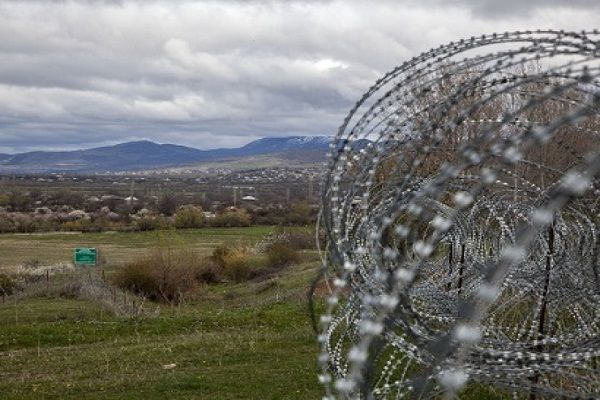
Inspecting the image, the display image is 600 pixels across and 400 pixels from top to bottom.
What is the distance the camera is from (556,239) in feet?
27.1

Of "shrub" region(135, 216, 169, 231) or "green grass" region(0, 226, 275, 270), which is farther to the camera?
"shrub" region(135, 216, 169, 231)

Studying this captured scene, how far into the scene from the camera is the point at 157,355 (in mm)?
13711

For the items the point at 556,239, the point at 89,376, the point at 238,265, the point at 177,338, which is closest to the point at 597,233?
the point at 556,239

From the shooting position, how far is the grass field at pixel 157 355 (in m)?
11.1

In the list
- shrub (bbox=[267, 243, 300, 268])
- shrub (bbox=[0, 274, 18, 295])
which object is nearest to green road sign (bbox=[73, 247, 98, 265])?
shrub (bbox=[0, 274, 18, 295])

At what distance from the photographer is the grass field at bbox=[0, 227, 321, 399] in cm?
1111

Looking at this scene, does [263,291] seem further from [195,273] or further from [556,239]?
[556,239]

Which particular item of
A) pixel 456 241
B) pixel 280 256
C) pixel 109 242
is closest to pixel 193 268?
pixel 280 256

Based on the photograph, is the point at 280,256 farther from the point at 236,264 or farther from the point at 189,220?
the point at 189,220

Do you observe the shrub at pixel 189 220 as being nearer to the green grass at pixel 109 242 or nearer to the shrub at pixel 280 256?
the green grass at pixel 109 242

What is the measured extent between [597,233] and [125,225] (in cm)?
6056

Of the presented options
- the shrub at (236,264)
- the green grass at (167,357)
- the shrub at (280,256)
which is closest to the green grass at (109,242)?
the shrub at (236,264)

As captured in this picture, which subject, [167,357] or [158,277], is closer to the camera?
[167,357]

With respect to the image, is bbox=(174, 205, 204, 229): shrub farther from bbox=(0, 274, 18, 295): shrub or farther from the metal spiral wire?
the metal spiral wire
